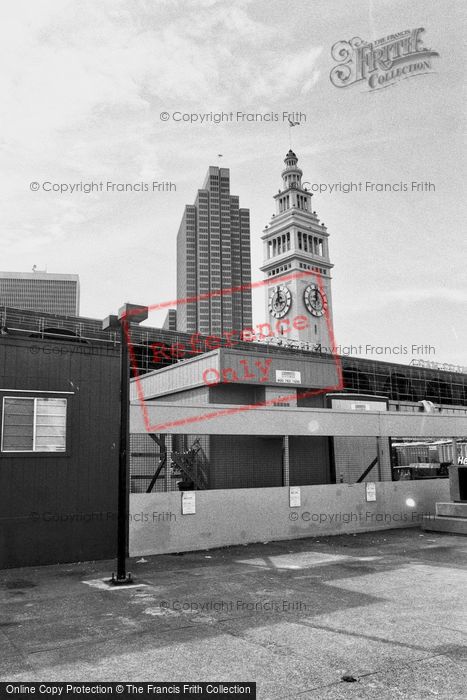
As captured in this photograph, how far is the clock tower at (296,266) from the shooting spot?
433 ft

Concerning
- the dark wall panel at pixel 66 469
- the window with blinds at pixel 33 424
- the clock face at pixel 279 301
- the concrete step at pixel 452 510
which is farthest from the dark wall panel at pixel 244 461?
the clock face at pixel 279 301

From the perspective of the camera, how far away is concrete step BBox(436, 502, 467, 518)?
19.5 meters

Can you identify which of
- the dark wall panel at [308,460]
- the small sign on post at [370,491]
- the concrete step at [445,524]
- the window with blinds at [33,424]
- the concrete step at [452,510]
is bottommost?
the concrete step at [445,524]

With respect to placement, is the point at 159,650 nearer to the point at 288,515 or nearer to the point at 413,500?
the point at 288,515

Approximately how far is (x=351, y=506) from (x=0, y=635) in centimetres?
1388

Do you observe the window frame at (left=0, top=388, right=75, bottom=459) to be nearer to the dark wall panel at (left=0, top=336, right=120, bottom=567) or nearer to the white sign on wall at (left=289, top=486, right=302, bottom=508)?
the dark wall panel at (left=0, top=336, right=120, bottom=567)

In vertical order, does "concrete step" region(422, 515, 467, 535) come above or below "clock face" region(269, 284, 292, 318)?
below

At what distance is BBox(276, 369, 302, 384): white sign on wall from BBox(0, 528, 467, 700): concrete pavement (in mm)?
8780

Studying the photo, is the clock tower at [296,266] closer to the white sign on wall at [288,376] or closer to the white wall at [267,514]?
the white sign on wall at [288,376]

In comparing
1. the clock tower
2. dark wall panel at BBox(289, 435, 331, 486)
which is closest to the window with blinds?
dark wall panel at BBox(289, 435, 331, 486)

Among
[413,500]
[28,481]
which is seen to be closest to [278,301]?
[413,500]

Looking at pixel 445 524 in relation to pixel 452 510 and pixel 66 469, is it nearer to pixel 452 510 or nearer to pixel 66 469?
pixel 452 510

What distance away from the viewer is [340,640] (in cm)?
748

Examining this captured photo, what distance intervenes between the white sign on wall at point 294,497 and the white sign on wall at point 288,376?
16.0 ft
